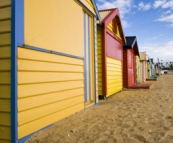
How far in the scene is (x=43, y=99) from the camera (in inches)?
139

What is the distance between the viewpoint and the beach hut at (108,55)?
26.0 feet

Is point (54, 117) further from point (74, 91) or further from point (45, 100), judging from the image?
point (74, 91)

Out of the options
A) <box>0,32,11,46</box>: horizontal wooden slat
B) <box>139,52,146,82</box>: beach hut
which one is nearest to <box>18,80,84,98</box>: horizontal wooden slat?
<box>0,32,11,46</box>: horizontal wooden slat

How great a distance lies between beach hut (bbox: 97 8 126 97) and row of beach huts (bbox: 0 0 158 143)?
1539mm

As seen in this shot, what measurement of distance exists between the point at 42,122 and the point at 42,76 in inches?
34.6

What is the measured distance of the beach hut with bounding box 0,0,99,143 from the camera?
2789mm

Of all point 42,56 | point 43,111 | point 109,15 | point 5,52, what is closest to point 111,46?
point 109,15

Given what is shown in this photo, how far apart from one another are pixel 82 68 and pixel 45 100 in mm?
2132

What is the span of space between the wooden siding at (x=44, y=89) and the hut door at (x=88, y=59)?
0.85 m

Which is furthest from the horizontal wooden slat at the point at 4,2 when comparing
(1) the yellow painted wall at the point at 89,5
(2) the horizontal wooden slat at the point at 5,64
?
(1) the yellow painted wall at the point at 89,5

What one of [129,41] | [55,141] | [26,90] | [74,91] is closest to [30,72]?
[26,90]

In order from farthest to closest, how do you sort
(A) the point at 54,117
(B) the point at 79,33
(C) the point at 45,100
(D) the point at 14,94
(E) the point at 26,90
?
(B) the point at 79,33, (A) the point at 54,117, (C) the point at 45,100, (E) the point at 26,90, (D) the point at 14,94

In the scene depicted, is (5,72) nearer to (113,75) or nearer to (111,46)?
(111,46)

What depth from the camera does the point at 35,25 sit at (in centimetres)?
333
